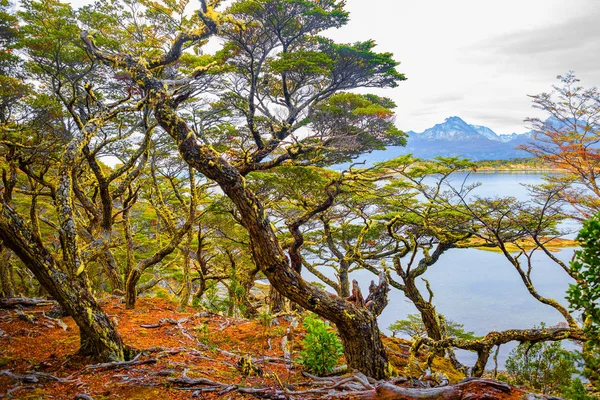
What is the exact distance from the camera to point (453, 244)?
9367 millimetres

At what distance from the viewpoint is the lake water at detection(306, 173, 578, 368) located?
17.7 meters

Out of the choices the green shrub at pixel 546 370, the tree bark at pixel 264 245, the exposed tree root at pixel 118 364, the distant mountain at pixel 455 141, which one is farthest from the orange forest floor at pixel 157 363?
the distant mountain at pixel 455 141

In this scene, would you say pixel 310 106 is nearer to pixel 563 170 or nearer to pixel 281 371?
pixel 281 371

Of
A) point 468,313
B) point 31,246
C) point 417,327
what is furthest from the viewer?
point 468,313

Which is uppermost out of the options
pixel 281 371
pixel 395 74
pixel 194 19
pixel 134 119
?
pixel 194 19

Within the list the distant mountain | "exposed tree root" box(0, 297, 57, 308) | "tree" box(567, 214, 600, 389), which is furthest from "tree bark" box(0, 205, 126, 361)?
the distant mountain

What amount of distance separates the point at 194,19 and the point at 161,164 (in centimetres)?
477

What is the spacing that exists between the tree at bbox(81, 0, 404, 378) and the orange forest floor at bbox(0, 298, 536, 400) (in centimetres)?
71

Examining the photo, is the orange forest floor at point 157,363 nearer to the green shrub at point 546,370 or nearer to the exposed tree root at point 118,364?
the exposed tree root at point 118,364

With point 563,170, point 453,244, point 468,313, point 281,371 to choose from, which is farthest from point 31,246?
point 468,313

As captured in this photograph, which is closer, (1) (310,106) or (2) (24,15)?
(2) (24,15)

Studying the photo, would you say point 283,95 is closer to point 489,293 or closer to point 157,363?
point 157,363

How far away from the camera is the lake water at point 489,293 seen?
17.7m

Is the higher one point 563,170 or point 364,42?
point 364,42
